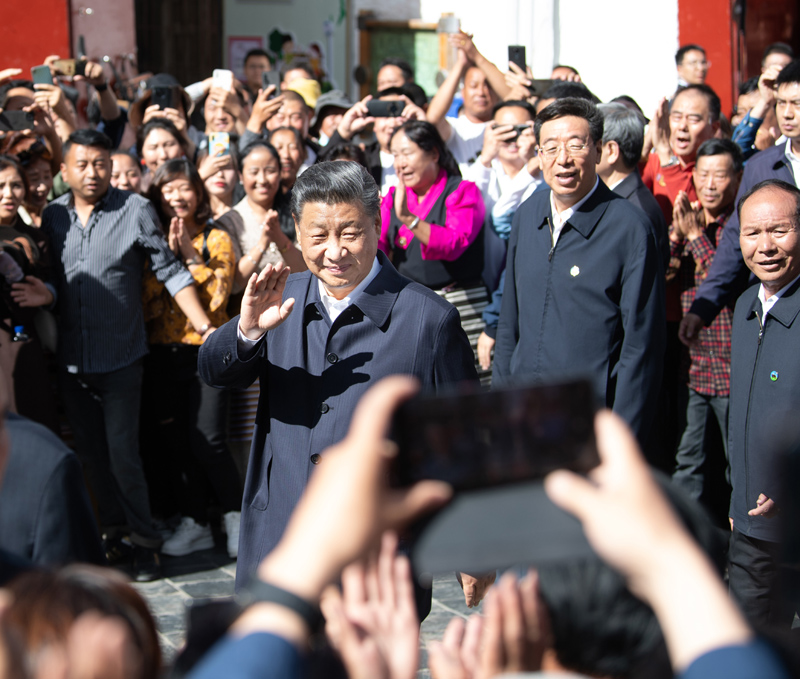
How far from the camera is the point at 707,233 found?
16.8 feet

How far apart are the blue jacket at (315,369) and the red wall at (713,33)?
967cm

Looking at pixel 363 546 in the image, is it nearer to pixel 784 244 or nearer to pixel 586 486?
pixel 586 486

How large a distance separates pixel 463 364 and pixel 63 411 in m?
3.22

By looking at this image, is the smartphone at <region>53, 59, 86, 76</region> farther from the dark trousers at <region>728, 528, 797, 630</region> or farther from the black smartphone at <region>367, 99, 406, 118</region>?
the dark trousers at <region>728, 528, 797, 630</region>

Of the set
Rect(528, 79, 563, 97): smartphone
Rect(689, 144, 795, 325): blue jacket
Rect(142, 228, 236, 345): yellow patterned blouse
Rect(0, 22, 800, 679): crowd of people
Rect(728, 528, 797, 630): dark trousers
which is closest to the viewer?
Rect(0, 22, 800, 679): crowd of people

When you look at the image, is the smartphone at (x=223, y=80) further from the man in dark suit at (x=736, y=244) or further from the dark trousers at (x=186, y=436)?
the man in dark suit at (x=736, y=244)

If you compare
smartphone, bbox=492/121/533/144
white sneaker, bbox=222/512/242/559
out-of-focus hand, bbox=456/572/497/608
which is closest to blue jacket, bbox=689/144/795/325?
smartphone, bbox=492/121/533/144

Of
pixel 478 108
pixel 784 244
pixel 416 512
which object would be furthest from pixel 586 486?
pixel 478 108

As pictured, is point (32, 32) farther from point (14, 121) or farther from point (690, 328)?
point (690, 328)

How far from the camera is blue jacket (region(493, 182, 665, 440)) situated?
3773 mm

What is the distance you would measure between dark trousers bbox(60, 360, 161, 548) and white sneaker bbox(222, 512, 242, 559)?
1.35 feet

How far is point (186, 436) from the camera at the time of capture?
17.6 feet

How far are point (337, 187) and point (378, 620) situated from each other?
1819mm

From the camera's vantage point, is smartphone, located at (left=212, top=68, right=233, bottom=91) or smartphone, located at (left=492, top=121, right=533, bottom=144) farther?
smartphone, located at (left=212, top=68, right=233, bottom=91)
